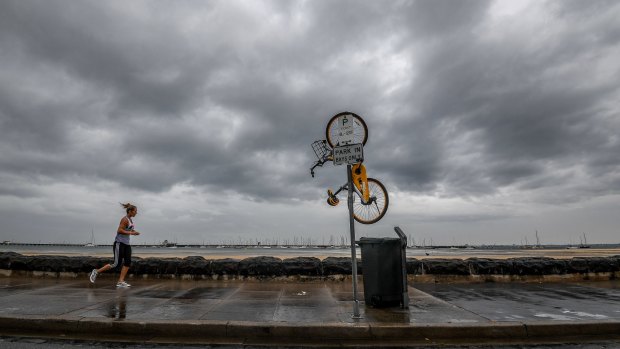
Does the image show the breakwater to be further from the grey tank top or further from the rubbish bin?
the rubbish bin

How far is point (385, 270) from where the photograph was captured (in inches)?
245

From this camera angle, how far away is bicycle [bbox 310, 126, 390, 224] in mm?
7793

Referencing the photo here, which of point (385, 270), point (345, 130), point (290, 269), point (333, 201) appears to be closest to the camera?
point (345, 130)

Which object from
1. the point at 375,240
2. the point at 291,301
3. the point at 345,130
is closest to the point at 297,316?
the point at 291,301

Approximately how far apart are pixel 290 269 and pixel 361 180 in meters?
3.08

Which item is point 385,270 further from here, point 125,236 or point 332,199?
point 125,236

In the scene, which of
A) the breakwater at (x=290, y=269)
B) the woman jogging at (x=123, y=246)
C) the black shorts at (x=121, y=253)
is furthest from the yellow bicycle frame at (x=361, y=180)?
the black shorts at (x=121, y=253)

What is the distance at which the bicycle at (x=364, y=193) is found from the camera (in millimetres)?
7793

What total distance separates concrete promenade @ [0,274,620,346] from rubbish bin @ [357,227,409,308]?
23 cm

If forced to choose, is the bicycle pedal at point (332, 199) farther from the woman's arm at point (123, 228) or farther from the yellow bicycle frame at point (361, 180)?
the woman's arm at point (123, 228)

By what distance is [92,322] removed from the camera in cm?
484

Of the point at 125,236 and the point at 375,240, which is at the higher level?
the point at 125,236

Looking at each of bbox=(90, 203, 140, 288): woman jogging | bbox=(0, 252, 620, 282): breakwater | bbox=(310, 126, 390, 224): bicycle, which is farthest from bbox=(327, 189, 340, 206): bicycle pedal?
bbox=(90, 203, 140, 288): woman jogging

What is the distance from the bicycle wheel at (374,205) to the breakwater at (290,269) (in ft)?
5.83
